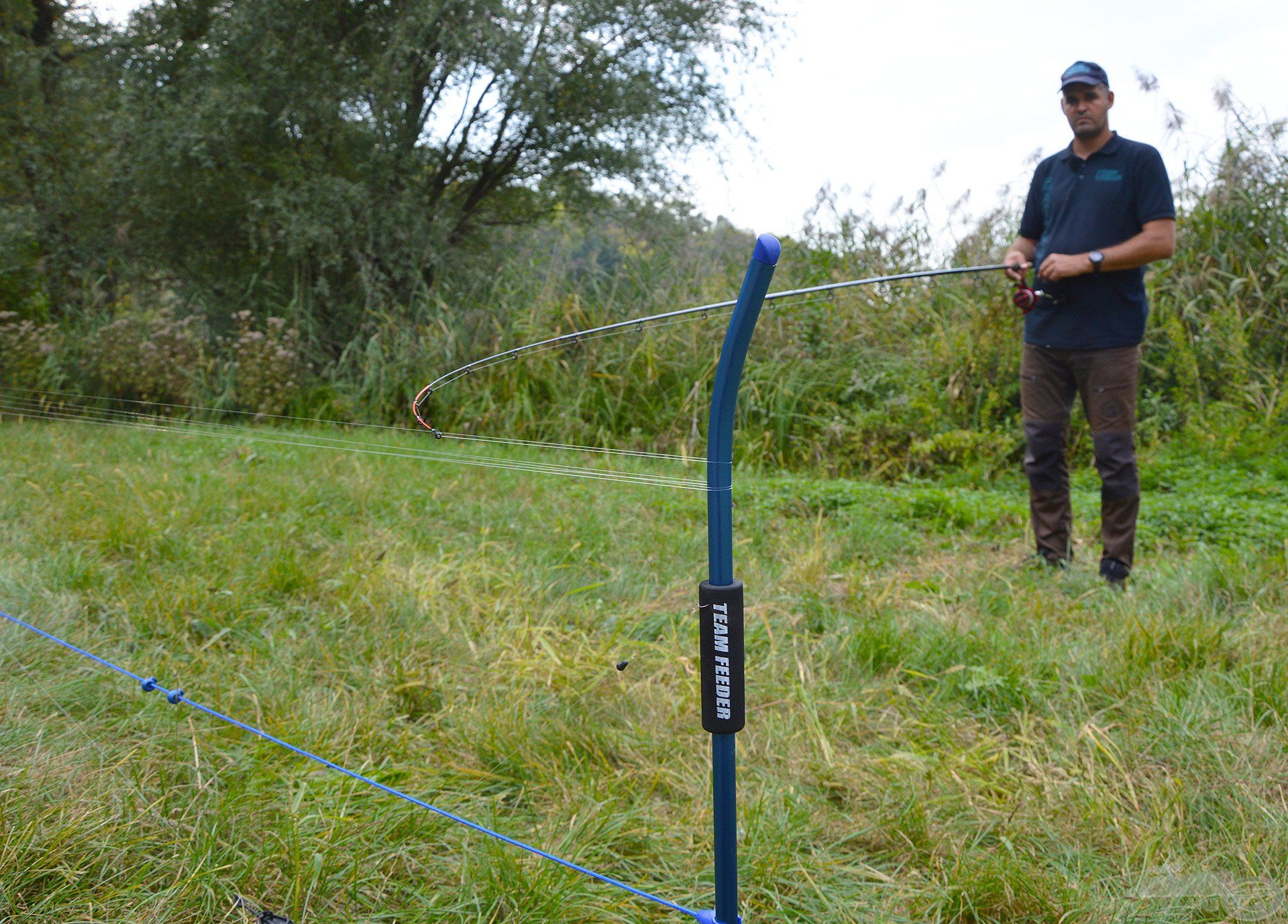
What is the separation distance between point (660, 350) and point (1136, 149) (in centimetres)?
380

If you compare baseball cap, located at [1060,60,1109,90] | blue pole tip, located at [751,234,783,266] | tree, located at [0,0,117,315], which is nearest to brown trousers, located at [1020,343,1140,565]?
baseball cap, located at [1060,60,1109,90]

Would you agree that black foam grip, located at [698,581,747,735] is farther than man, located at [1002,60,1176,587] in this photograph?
No

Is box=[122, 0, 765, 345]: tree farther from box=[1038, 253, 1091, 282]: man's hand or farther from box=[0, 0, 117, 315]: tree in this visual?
box=[1038, 253, 1091, 282]: man's hand

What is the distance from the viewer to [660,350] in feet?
23.1

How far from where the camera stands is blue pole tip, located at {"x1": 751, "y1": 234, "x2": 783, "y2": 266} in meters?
1.27

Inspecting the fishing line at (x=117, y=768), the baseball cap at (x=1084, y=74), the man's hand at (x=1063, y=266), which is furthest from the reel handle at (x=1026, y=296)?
the fishing line at (x=117, y=768)

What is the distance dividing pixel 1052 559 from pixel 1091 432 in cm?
54

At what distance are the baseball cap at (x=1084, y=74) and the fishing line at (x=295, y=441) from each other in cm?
204

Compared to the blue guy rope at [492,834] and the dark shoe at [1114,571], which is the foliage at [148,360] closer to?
the blue guy rope at [492,834]

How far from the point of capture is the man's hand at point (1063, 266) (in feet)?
11.9

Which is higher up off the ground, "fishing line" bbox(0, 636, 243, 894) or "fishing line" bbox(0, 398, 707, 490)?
"fishing line" bbox(0, 398, 707, 490)

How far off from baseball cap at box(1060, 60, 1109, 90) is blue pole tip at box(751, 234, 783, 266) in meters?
2.88

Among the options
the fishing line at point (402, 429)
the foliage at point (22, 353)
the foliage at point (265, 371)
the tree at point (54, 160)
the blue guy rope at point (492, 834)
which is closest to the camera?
the blue guy rope at point (492, 834)

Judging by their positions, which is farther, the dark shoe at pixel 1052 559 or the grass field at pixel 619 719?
the dark shoe at pixel 1052 559
